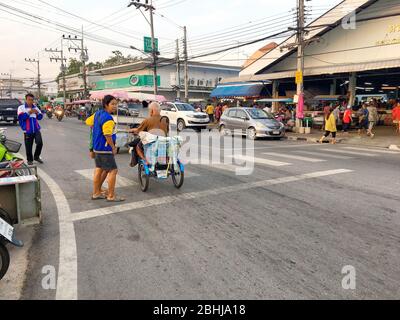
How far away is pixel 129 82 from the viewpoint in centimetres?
4400

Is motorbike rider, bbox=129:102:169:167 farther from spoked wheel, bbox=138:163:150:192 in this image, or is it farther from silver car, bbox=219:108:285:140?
silver car, bbox=219:108:285:140

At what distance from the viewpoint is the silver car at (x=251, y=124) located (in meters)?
16.9

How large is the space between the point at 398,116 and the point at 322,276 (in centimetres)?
1674

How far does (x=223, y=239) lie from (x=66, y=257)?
187 cm

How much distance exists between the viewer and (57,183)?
721 cm

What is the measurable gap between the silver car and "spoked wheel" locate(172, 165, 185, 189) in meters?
10.7

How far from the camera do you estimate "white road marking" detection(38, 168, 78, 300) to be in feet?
9.95

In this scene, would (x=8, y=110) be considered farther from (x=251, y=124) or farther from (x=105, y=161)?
(x=105, y=161)

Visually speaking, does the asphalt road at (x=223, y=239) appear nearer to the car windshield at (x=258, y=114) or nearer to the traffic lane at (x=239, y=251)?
the traffic lane at (x=239, y=251)

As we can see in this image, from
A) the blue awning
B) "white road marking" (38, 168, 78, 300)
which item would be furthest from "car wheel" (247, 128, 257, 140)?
"white road marking" (38, 168, 78, 300)

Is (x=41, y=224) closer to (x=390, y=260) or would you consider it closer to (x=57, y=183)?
(x=57, y=183)

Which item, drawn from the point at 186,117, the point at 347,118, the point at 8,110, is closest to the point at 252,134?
the point at 347,118
